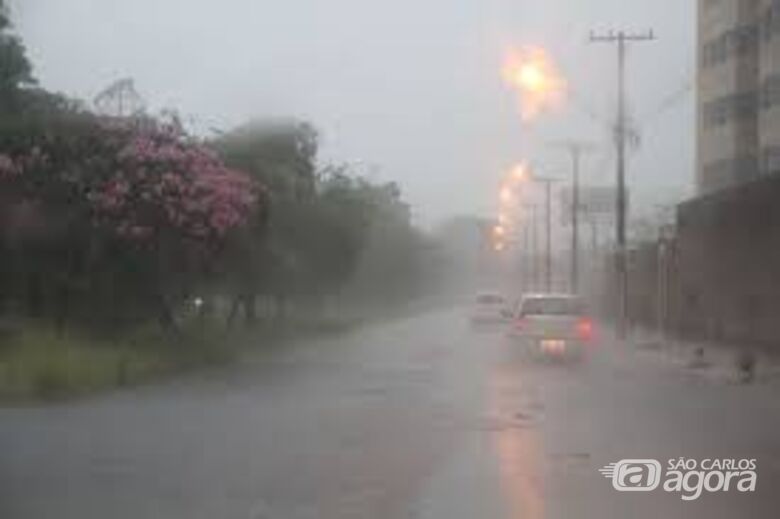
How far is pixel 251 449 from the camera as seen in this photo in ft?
60.6

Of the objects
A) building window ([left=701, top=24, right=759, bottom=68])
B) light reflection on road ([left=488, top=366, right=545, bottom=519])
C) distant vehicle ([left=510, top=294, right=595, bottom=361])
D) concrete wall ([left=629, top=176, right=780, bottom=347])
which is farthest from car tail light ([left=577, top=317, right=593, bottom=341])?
building window ([left=701, top=24, right=759, bottom=68])

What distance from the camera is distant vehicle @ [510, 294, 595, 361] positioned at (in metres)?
39.5

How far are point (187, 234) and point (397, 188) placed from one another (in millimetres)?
91771

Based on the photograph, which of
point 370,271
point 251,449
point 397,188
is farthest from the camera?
point 397,188

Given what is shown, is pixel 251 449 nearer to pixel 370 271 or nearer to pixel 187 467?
pixel 187 467

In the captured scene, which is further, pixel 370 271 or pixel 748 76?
pixel 370 271

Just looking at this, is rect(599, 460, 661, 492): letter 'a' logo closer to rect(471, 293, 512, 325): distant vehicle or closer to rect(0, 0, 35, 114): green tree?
rect(0, 0, 35, 114): green tree

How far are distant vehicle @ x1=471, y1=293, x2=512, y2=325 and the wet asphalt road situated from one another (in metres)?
39.5

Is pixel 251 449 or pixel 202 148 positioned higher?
pixel 202 148

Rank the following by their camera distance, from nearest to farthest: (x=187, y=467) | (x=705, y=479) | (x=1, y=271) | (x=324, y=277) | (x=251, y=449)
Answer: (x=705, y=479) → (x=187, y=467) → (x=251, y=449) → (x=1, y=271) → (x=324, y=277)

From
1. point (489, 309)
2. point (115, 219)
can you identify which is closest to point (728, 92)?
point (489, 309)

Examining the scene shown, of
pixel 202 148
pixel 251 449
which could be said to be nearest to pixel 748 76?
pixel 202 148

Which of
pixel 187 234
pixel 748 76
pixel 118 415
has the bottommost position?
pixel 118 415

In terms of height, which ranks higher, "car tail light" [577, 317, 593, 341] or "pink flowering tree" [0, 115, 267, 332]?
"pink flowering tree" [0, 115, 267, 332]
